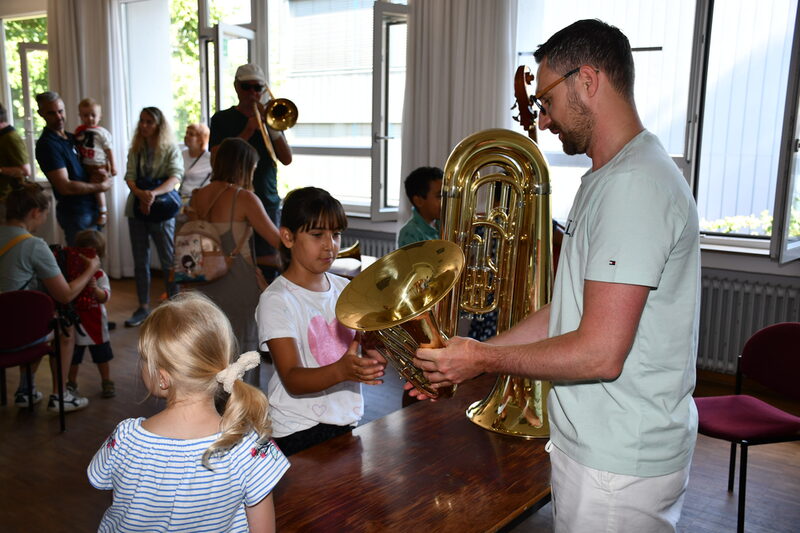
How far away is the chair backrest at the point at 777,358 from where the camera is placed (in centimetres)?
275

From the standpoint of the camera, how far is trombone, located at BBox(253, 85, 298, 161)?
14.1ft

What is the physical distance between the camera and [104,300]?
3.91m

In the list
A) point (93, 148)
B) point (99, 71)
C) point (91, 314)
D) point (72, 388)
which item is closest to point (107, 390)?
point (72, 388)

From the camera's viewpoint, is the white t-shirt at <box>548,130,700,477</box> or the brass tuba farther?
the brass tuba

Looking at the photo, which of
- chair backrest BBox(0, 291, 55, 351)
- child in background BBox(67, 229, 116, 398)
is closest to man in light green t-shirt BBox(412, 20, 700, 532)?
chair backrest BBox(0, 291, 55, 351)

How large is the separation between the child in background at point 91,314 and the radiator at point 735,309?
3.72 meters

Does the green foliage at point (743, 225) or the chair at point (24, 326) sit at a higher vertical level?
the green foliage at point (743, 225)

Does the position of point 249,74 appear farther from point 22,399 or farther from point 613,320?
point 613,320

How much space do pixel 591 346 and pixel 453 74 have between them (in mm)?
4276

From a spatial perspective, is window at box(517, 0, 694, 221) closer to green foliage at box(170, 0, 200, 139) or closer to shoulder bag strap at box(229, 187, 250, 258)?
shoulder bag strap at box(229, 187, 250, 258)

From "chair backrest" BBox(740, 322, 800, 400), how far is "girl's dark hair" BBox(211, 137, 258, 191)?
7.92 ft

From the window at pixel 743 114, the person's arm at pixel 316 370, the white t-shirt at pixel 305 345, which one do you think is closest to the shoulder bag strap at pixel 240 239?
the white t-shirt at pixel 305 345

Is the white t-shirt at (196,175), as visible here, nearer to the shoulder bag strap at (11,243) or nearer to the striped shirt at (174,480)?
the shoulder bag strap at (11,243)

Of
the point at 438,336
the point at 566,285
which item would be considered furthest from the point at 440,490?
the point at 566,285
